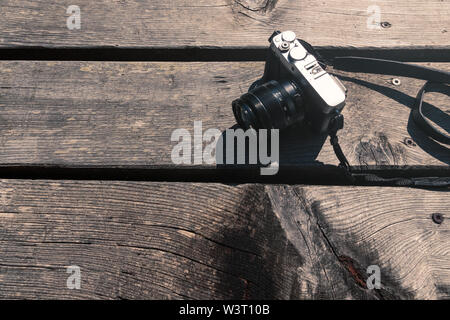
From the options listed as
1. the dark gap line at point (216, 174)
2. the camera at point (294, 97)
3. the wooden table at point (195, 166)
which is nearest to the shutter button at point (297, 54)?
the camera at point (294, 97)

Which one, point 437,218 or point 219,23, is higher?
point 219,23

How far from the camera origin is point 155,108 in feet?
3.38

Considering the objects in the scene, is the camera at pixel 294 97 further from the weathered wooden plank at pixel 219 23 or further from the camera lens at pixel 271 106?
the weathered wooden plank at pixel 219 23

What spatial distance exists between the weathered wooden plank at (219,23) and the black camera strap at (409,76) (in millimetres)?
88

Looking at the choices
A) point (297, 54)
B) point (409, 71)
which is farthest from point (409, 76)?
point (297, 54)

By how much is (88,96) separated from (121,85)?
3.9 inches

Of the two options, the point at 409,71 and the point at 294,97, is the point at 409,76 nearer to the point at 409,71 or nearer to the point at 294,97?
the point at 409,71

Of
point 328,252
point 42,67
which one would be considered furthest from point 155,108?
point 328,252

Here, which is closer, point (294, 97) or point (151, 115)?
point (294, 97)

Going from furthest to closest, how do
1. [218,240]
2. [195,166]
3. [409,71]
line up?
[409,71] < [195,166] < [218,240]

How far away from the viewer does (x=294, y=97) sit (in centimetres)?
92

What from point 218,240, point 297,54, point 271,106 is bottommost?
point 218,240

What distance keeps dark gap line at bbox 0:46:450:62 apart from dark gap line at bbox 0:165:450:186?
0.38 metres

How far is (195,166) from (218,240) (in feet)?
0.69
